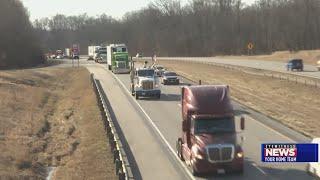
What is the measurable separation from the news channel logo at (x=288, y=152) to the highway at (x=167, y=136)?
2.71 meters

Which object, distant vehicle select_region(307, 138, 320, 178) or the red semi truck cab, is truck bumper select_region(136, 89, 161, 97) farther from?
distant vehicle select_region(307, 138, 320, 178)

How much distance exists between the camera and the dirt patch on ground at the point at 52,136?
1092 inches

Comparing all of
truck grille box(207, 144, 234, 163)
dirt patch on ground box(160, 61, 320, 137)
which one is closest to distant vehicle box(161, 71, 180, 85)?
dirt patch on ground box(160, 61, 320, 137)

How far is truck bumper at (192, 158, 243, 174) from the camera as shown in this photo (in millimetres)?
23359

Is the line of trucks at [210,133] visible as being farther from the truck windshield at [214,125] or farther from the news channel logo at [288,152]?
the news channel logo at [288,152]

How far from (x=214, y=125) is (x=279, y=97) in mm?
33606

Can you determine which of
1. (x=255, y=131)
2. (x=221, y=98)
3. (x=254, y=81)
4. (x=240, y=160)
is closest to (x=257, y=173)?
(x=240, y=160)

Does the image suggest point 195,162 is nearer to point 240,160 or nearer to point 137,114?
point 240,160

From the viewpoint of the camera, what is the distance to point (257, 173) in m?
25.0

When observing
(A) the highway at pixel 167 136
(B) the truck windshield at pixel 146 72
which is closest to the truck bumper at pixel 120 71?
(A) the highway at pixel 167 136

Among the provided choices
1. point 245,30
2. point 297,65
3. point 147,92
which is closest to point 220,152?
point 147,92

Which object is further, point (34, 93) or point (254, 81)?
point (254, 81)

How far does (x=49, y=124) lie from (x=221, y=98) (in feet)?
70.1

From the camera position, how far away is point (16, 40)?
426ft
